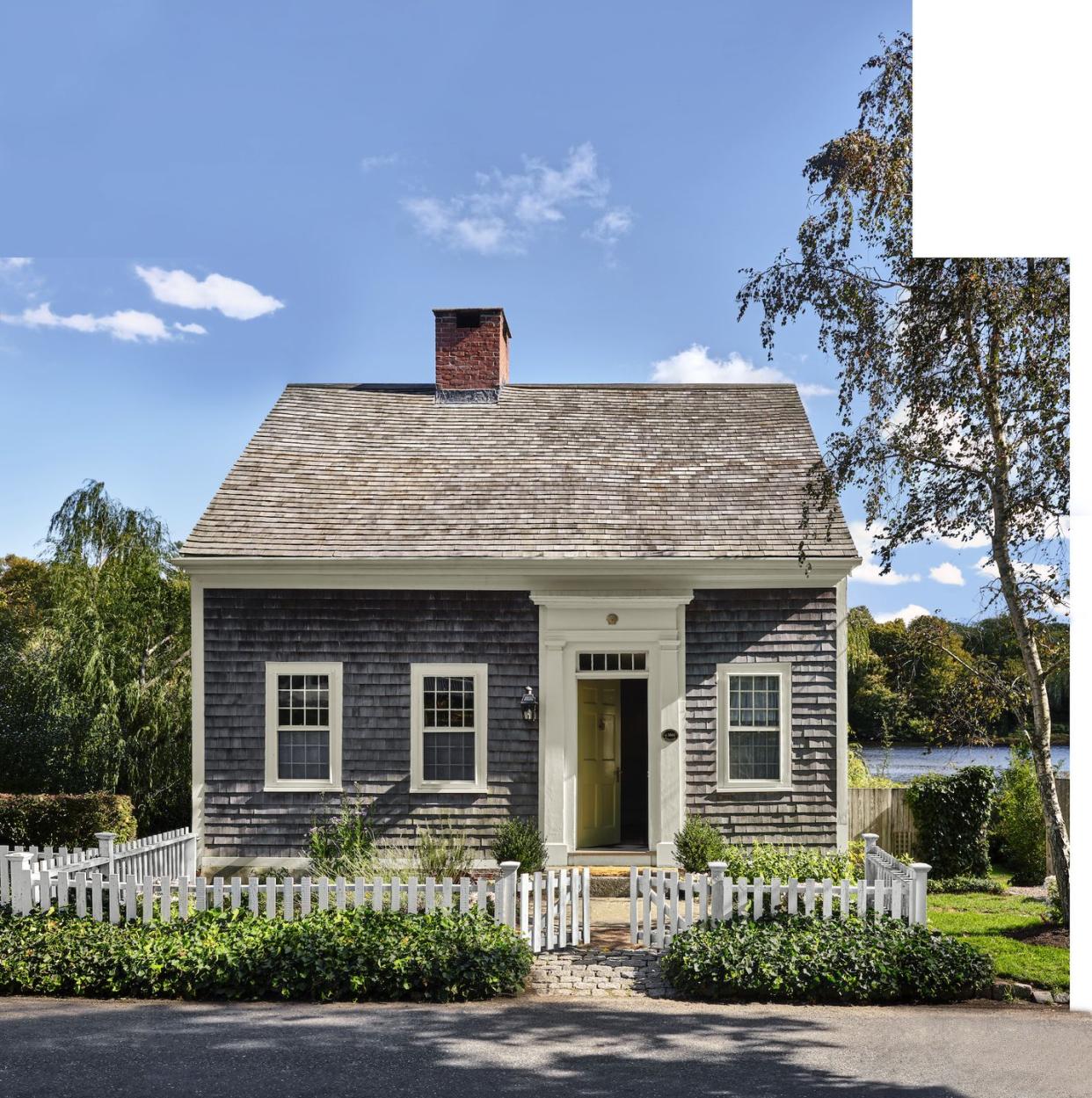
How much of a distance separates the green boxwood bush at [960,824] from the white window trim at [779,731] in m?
2.25

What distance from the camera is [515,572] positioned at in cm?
1211

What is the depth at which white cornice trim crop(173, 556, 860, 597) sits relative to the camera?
12008mm

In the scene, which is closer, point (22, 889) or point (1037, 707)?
point (22, 889)

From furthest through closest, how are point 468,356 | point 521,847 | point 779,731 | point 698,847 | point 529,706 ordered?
point 468,356 < point 779,731 < point 529,706 < point 521,847 < point 698,847

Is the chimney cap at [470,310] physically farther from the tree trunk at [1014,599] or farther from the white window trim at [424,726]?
the tree trunk at [1014,599]

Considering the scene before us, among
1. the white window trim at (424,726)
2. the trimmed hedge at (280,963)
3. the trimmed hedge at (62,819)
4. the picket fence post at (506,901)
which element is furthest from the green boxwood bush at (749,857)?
the trimmed hedge at (62,819)

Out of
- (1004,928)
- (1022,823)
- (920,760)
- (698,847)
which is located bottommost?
(1004,928)

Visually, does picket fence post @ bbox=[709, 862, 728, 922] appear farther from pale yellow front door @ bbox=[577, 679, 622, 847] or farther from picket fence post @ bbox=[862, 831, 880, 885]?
pale yellow front door @ bbox=[577, 679, 622, 847]

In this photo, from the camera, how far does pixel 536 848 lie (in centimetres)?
1152

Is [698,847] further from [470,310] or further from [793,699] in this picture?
[470,310]

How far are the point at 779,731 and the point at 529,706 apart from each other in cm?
292

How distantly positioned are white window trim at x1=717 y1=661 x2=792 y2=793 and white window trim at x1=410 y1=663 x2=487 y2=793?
2.41 meters

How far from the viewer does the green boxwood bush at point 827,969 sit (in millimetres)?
7445

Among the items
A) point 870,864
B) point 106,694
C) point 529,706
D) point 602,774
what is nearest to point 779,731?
point 602,774
